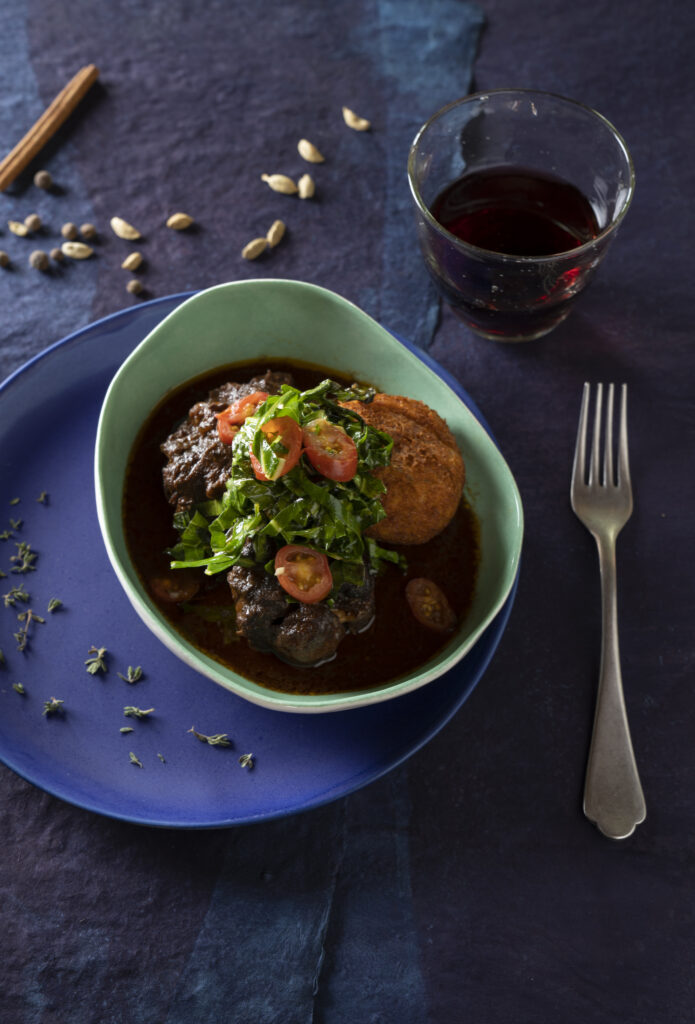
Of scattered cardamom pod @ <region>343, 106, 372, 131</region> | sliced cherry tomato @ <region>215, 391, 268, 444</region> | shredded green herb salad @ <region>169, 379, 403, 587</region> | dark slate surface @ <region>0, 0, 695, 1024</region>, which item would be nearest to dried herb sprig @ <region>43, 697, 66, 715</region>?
dark slate surface @ <region>0, 0, 695, 1024</region>

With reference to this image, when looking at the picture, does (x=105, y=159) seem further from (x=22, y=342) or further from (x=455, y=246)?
(x=455, y=246)

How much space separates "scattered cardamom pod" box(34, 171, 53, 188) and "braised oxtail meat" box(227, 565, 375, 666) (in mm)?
1971

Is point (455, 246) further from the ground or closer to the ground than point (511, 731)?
further from the ground

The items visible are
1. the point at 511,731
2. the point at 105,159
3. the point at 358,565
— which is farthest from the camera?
the point at 105,159

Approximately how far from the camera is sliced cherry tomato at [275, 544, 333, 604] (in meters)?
2.54

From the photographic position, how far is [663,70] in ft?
12.6

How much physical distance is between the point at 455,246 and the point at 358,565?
3.55ft

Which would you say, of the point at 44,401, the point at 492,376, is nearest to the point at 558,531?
the point at 492,376

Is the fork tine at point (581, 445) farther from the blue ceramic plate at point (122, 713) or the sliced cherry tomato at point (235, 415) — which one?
the sliced cherry tomato at point (235, 415)

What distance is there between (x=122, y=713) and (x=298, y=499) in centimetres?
88

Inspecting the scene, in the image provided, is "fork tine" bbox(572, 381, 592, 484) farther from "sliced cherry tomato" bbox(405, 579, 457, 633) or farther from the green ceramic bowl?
"sliced cherry tomato" bbox(405, 579, 457, 633)

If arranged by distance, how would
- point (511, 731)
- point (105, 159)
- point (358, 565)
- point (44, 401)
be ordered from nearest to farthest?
point (358, 565), point (511, 731), point (44, 401), point (105, 159)

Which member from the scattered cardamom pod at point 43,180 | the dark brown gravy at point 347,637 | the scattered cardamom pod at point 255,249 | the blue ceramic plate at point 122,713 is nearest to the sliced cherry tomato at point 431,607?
the dark brown gravy at point 347,637

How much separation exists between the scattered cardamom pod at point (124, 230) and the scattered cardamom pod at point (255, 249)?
44cm
